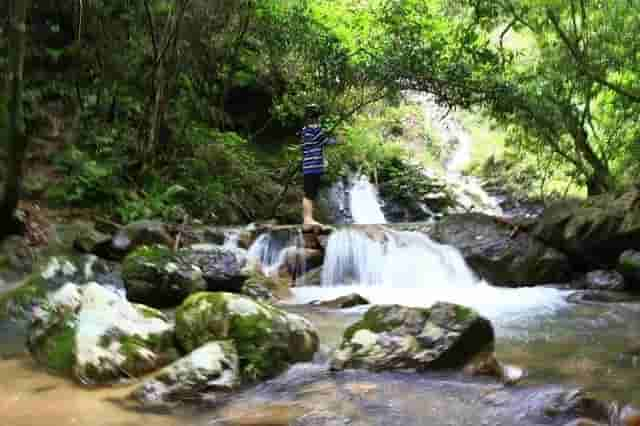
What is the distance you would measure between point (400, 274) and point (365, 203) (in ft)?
21.3

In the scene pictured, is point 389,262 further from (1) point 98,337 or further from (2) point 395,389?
(1) point 98,337

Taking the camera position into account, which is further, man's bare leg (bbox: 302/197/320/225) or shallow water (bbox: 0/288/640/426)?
man's bare leg (bbox: 302/197/320/225)

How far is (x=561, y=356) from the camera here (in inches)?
168

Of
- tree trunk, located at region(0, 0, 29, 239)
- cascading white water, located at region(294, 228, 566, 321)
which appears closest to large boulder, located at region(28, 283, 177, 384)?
tree trunk, located at region(0, 0, 29, 239)

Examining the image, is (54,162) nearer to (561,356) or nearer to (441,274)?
(441,274)

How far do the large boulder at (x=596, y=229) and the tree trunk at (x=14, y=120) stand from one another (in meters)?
8.07

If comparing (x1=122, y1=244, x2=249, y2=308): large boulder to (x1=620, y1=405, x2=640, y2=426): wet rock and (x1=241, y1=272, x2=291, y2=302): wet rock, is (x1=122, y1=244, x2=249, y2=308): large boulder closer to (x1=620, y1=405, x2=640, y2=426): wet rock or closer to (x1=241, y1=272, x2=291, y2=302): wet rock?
(x1=241, y1=272, x2=291, y2=302): wet rock

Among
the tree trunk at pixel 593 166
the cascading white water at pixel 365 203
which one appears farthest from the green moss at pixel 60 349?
the cascading white water at pixel 365 203

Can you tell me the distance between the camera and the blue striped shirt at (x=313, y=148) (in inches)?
328

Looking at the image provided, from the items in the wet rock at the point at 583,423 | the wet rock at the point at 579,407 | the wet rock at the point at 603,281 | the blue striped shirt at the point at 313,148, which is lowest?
the wet rock at the point at 583,423

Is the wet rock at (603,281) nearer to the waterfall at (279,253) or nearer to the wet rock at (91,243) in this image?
the waterfall at (279,253)

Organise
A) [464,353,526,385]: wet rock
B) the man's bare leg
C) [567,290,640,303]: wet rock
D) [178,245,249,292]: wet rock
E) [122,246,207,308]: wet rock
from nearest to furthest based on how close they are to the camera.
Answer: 1. [464,353,526,385]: wet rock
2. [122,246,207,308]: wet rock
3. [178,245,249,292]: wet rock
4. [567,290,640,303]: wet rock
5. the man's bare leg

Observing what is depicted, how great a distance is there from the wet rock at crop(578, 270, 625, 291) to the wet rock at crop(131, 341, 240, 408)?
6313mm

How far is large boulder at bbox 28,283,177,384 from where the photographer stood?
12.3 ft
